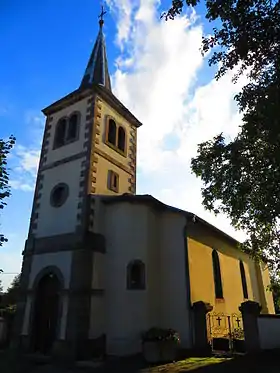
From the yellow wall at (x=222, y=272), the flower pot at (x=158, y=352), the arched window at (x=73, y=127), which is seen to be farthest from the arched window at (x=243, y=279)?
the arched window at (x=73, y=127)

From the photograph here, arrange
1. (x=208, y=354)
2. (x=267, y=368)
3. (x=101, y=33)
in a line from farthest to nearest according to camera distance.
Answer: (x=101, y=33) < (x=208, y=354) < (x=267, y=368)

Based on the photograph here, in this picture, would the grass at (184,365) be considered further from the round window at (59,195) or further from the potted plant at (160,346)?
the round window at (59,195)

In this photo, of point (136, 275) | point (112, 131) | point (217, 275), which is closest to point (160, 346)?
point (136, 275)

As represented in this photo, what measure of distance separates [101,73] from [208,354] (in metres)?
17.1

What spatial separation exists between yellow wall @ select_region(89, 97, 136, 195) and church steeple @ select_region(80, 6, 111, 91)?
9.29 ft

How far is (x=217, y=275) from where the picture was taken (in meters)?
18.3

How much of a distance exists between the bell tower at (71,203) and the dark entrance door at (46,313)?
0.13 feet

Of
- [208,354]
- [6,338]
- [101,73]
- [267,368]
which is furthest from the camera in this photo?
[101,73]

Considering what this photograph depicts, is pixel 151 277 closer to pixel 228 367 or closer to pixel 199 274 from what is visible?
pixel 199 274

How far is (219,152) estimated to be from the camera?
1077 centimetres

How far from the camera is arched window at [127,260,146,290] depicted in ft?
45.8

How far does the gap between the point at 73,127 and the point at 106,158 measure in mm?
2854

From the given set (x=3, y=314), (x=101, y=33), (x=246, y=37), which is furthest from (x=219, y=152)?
(x=101, y=33)

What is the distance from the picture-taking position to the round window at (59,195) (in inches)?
628
